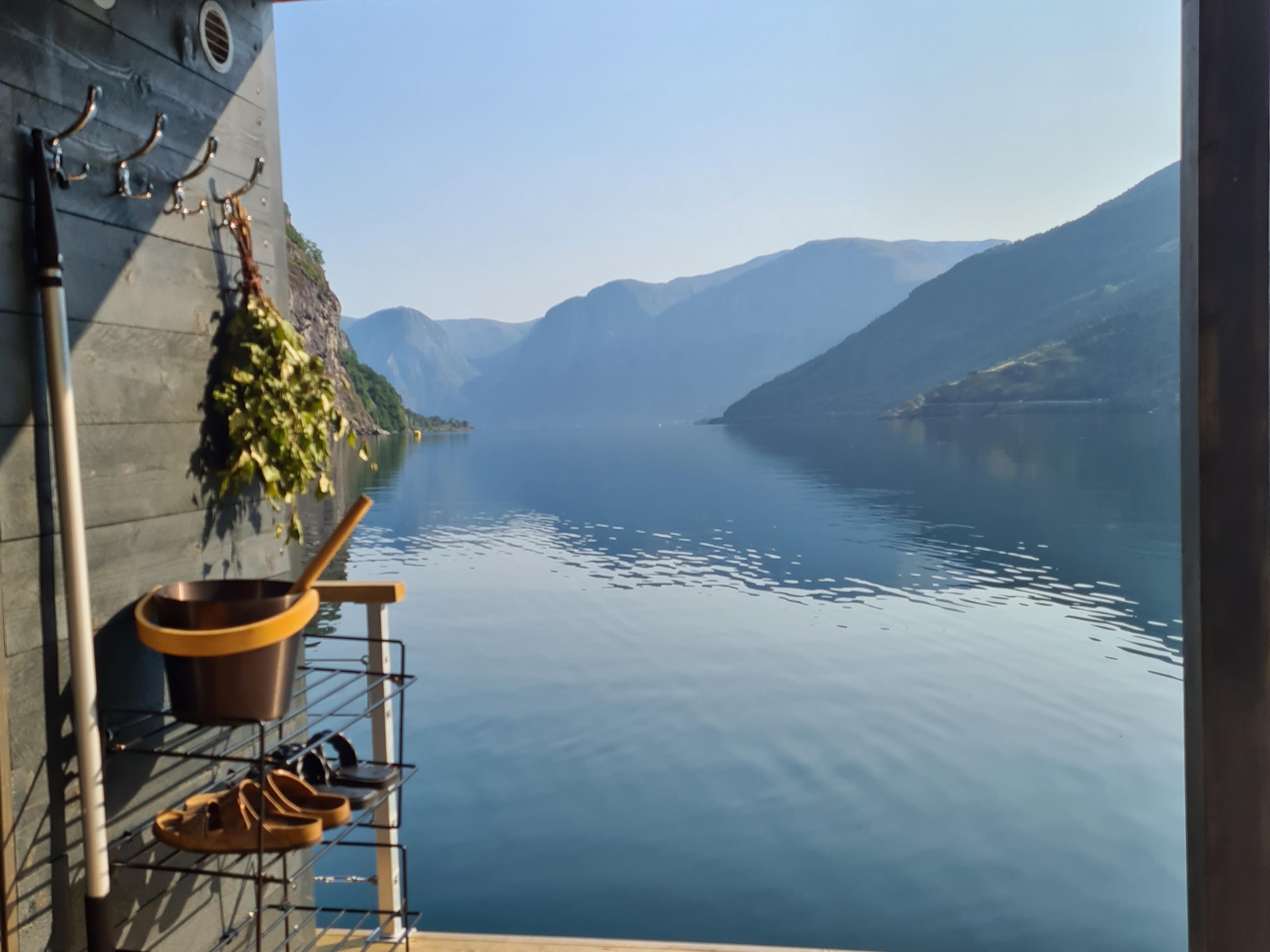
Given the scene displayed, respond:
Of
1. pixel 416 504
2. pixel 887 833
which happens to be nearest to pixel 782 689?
pixel 887 833

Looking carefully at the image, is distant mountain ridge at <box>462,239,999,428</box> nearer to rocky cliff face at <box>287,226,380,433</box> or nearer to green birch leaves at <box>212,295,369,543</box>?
rocky cliff face at <box>287,226,380,433</box>

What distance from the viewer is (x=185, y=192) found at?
1.82 meters

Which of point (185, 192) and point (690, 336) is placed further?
point (690, 336)

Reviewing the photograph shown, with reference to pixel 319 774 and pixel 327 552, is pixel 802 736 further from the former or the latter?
pixel 327 552

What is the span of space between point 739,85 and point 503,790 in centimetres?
3407

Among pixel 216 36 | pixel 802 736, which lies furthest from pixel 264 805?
pixel 802 736

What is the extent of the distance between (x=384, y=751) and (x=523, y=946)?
535 millimetres

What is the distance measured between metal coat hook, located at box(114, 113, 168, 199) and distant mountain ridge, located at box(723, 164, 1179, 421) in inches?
2404

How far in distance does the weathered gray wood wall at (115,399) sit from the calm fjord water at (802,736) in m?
2.73

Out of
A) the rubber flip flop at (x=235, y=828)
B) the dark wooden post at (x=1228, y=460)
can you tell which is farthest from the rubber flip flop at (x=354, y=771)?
the dark wooden post at (x=1228, y=460)

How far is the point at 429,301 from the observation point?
6058 inches

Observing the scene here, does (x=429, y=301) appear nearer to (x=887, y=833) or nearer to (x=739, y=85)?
(x=739, y=85)

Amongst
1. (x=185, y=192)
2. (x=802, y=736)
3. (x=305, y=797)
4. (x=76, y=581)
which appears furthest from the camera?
(x=802, y=736)

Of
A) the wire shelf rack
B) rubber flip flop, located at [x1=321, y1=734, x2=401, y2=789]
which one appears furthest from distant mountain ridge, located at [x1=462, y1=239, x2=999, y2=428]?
rubber flip flop, located at [x1=321, y1=734, x2=401, y2=789]
